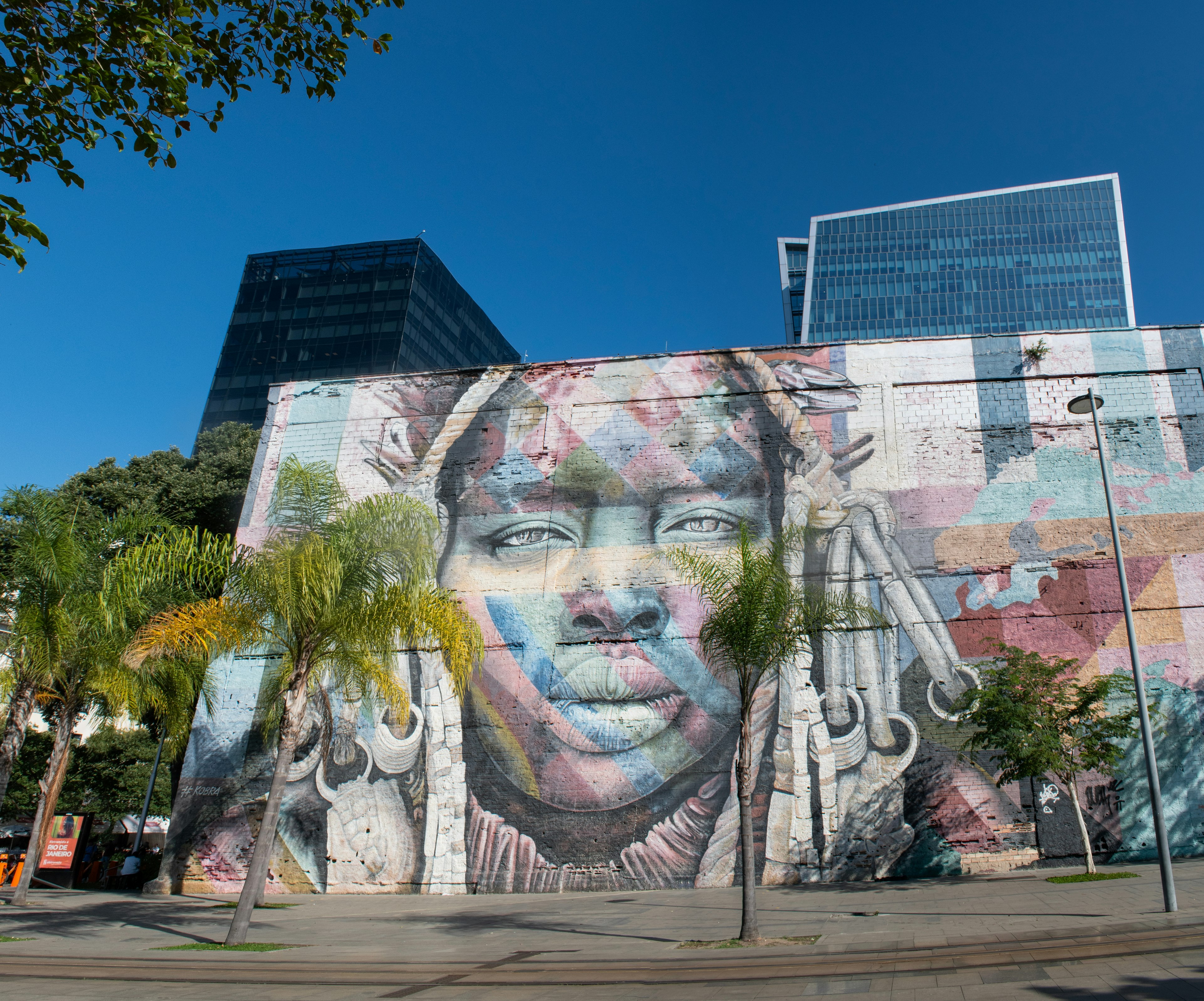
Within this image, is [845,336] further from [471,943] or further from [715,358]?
[471,943]

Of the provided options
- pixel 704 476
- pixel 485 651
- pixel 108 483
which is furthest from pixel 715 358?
pixel 108 483

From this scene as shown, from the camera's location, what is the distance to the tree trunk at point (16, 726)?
13.2 m

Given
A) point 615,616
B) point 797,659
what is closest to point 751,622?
point 797,659

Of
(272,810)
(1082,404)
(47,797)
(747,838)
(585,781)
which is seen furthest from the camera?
(585,781)

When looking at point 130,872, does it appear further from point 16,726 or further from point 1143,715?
point 1143,715

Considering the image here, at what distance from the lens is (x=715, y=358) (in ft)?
63.0

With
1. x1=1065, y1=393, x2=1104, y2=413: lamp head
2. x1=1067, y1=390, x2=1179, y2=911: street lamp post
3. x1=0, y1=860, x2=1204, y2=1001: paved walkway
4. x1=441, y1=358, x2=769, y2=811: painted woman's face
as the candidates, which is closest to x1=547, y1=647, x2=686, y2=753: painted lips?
x1=441, y1=358, x2=769, y2=811: painted woman's face

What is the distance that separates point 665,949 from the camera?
916 cm

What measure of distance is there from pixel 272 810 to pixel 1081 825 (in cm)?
1265

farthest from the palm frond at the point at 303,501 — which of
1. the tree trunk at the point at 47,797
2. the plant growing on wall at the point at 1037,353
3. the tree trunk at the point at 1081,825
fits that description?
the plant growing on wall at the point at 1037,353

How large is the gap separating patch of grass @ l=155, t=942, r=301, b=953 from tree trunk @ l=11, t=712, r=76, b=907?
218 inches

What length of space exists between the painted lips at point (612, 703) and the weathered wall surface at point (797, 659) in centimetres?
5

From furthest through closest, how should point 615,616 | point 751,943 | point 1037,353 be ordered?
point 1037,353
point 615,616
point 751,943

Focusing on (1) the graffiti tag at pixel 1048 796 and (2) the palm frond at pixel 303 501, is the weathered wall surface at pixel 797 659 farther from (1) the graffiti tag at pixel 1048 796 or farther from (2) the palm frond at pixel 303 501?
(2) the palm frond at pixel 303 501
